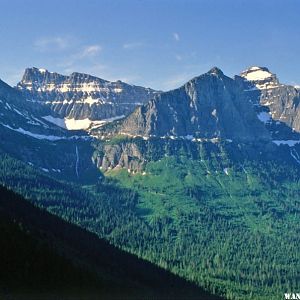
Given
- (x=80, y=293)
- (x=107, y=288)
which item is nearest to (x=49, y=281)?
(x=80, y=293)

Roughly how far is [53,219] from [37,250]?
254 feet

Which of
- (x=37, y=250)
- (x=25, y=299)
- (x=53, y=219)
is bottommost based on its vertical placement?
(x=25, y=299)

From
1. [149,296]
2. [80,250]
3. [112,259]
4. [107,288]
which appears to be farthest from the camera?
[112,259]

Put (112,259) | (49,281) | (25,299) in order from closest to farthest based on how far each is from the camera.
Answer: (25,299), (49,281), (112,259)

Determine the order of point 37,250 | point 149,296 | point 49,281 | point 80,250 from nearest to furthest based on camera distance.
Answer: point 49,281 → point 37,250 → point 149,296 → point 80,250

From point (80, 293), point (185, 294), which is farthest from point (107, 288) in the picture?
point (185, 294)

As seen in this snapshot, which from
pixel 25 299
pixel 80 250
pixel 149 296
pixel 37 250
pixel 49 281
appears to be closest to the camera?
pixel 25 299

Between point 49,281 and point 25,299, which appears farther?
point 49,281

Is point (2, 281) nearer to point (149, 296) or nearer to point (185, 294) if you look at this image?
point (149, 296)

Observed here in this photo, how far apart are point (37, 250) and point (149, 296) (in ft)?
152

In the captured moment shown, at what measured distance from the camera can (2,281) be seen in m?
98.9

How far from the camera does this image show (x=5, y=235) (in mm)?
116562

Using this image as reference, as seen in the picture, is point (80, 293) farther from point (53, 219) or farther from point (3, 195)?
point (53, 219)

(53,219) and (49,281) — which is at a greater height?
(53,219)
